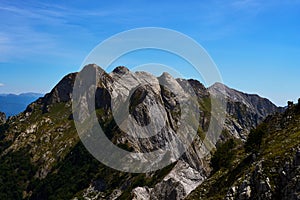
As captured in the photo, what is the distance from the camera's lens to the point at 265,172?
59.2 m

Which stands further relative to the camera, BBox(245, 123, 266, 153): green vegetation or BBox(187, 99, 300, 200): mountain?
BBox(245, 123, 266, 153): green vegetation

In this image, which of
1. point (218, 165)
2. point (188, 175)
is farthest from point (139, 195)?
point (218, 165)

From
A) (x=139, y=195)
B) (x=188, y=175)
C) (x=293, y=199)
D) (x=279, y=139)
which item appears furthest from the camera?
(x=188, y=175)

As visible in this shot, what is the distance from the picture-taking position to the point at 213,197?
67.6 m

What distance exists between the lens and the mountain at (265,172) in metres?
56.3

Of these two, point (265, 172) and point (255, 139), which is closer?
point (265, 172)

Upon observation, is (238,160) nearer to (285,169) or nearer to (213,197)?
(213,197)

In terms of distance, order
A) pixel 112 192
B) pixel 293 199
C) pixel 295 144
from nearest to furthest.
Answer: pixel 293 199 → pixel 295 144 → pixel 112 192

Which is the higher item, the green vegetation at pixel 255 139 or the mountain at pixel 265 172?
the green vegetation at pixel 255 139

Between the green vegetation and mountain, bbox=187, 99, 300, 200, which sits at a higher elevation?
the green vegetation

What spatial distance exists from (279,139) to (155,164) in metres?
117

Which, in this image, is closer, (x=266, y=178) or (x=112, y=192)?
(x=266, y=178)

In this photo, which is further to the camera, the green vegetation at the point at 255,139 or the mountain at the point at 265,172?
the green vegetation at the point at 255,139

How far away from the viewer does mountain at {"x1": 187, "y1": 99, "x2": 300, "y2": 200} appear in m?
56.3
